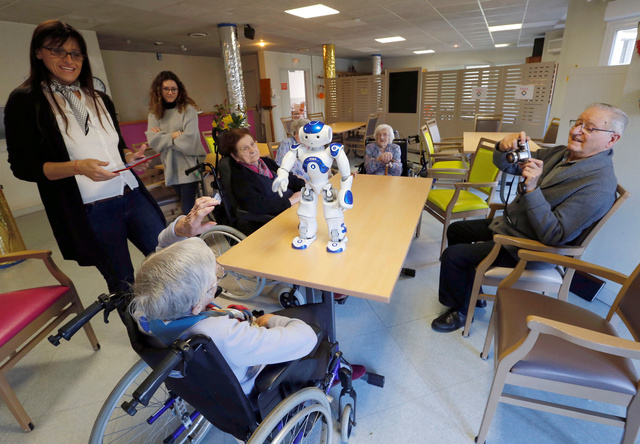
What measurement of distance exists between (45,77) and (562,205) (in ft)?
7.31

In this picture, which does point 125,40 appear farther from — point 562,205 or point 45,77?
point 562,205

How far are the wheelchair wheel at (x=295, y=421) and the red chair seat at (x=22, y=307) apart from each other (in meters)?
1.17

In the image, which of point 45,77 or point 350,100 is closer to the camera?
point 45,77

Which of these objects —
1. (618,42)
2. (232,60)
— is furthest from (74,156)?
(618,42)

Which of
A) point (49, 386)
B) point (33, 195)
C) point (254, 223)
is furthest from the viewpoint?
point (33, 195)

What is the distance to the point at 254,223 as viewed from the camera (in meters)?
2.09

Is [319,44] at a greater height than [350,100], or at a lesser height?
greater

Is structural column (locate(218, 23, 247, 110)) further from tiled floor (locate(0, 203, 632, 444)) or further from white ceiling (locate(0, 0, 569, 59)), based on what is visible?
tiled floor (locate(0, 203, 632, 444))

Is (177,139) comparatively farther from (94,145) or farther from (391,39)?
(391,39)

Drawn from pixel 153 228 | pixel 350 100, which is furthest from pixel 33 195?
pixel 350 100

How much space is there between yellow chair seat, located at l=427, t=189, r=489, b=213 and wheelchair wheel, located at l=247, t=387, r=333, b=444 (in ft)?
5.98

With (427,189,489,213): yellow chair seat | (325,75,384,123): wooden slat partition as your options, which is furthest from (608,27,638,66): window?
(427,189,489,213): yellow chair seat

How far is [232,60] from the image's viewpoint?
539cm

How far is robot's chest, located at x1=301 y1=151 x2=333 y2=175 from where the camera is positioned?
1.32 m
